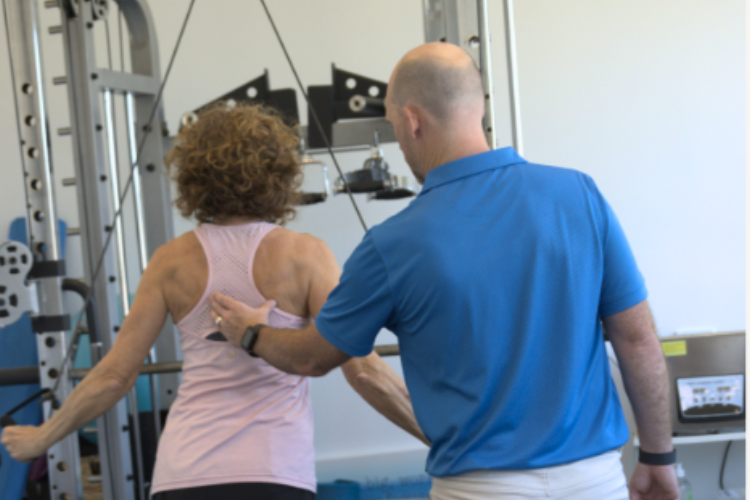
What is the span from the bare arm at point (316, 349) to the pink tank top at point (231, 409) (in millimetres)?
54

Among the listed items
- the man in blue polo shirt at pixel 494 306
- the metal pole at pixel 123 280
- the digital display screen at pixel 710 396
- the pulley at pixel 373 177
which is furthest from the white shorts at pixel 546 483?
the digital display screen at pixel 710 396

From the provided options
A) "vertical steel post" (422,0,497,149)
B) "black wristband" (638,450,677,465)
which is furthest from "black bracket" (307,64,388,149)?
"black wristband" (638,450,677,465)

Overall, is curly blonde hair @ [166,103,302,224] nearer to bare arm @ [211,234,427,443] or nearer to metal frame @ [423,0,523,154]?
bare arm @ [211,234,427,443]

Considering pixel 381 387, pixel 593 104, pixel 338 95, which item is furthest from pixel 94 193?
pixel 593 104

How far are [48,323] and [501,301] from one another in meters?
1.49

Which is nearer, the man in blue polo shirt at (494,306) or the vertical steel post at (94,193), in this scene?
the man in blue polo shirt at (494,306)

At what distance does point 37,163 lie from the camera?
1.99 metres

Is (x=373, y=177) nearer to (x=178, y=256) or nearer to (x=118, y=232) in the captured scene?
(x=178, y=256)

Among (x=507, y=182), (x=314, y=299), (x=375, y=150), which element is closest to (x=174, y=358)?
(x=375, y=150)

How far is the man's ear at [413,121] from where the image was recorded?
118 centimetres

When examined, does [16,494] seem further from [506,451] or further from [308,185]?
[506,451]

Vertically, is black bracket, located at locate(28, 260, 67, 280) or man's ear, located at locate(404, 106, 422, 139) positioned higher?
man's ear, located at locate(404, 106, 422, 139)

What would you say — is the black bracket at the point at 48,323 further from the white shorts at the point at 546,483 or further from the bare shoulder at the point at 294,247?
the white shorts at the point at 546,483

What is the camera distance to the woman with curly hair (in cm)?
134
